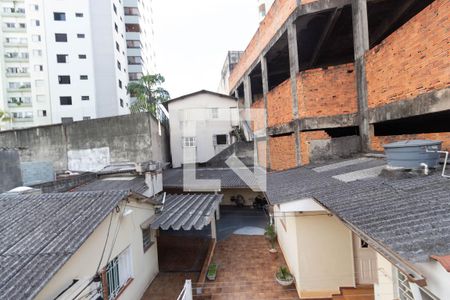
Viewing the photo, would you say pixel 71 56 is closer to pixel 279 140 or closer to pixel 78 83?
pixel 78 83

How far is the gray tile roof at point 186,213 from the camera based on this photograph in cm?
742

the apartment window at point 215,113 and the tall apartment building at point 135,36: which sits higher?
the tall apartment building at point 135,36

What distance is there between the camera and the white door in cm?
621

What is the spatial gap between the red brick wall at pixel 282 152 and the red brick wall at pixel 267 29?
4.69 metres

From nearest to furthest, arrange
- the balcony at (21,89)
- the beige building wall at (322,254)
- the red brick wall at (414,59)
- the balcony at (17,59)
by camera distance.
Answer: the red brick wall at (414,59), the beige building wall at (322,254), the balcony at (21,89), the balcony at (17,59)

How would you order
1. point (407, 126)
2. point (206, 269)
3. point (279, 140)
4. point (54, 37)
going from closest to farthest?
point (206, 269) → point (407, 126) → point (279, 140) → point (54, 37)

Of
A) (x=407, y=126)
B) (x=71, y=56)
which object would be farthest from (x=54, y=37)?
(x=407, y=126)

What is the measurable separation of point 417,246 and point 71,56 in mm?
34670

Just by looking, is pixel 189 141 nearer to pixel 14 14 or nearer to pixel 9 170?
pixel 9 170

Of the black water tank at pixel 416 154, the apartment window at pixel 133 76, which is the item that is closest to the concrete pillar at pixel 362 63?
the black water tank at pixel 416 154

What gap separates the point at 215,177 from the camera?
48.8 ft

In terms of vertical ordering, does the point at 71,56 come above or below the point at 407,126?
above

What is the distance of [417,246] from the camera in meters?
2.22

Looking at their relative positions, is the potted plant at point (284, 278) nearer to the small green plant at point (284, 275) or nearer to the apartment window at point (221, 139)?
the small green plant at point (284, 275)
